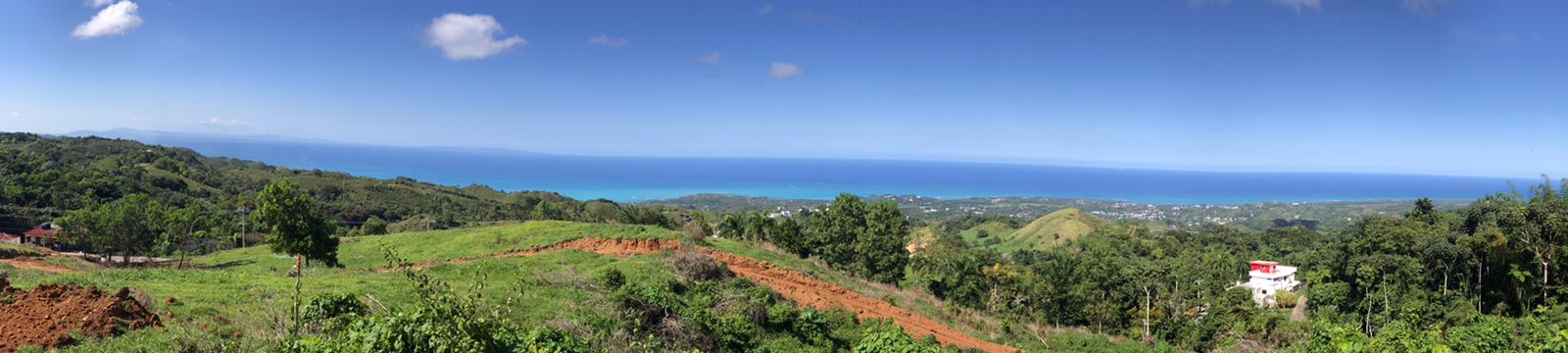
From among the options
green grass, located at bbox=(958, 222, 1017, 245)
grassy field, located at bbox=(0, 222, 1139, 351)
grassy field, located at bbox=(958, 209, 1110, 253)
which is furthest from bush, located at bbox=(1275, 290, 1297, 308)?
green grass, located at bbox=(958, 222, 1017, 245)

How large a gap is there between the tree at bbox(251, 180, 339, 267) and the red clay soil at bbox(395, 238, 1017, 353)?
9.71ft

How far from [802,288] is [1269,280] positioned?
159 feet

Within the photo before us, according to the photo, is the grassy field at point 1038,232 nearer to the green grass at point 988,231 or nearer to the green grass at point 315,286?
the green grass at point 988,231

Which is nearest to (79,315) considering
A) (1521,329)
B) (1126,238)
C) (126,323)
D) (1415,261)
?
(126,323)

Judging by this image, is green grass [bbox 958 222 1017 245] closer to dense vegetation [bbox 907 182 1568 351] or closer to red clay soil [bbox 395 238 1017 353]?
dense vegetation [bbox 907 182 1568 351]

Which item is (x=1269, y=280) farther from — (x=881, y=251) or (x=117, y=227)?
(x=117, y=227)

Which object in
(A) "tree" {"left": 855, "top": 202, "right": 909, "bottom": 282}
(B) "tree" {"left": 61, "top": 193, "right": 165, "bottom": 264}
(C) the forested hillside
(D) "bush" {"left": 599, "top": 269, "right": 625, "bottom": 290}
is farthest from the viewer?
(C) the forested hillside

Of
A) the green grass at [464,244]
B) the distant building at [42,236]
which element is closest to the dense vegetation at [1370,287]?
the green grass at [464,244]

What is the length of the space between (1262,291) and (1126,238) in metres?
27.8

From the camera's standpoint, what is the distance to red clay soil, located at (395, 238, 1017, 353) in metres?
17.2

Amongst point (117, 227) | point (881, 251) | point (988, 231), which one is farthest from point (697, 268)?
point (988, 231)

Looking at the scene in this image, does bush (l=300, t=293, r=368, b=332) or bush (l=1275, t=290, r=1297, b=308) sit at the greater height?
bush (l=300, t=293, r=368, b=332)

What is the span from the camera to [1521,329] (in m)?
18.4

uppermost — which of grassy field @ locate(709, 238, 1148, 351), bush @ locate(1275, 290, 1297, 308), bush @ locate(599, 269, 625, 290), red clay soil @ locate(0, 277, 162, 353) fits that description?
red clay soil @ locate(0, 277, 162, 353)
